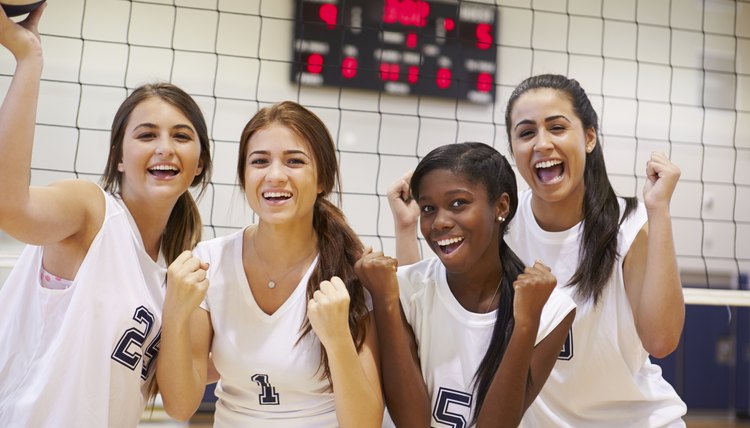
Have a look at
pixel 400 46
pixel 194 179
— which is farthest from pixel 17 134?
pixel 400 46

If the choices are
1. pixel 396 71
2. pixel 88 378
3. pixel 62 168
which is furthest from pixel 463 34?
pixel 88 378

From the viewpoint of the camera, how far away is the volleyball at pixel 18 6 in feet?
4.41

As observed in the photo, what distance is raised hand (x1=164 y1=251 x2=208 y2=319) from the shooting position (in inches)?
57.8

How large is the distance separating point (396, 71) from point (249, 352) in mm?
2762

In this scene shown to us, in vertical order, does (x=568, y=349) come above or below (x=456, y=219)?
below

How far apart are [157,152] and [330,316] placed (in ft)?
1.81

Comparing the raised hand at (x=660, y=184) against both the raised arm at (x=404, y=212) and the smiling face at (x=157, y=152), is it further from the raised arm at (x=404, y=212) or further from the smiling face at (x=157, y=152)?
the smiling face at (x=157, y=152)

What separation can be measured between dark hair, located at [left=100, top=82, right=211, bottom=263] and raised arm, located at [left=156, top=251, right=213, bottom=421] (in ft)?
0.78

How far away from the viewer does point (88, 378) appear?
1.47 m

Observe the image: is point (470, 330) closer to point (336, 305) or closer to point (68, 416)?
point (336, 305)

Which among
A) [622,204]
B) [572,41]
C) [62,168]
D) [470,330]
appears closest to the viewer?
[470,330]

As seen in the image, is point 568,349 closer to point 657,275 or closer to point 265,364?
point 657,275

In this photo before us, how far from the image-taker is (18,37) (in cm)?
133

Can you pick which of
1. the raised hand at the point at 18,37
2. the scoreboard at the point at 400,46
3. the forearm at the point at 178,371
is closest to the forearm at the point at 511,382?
the forearm at the point at 178,371
